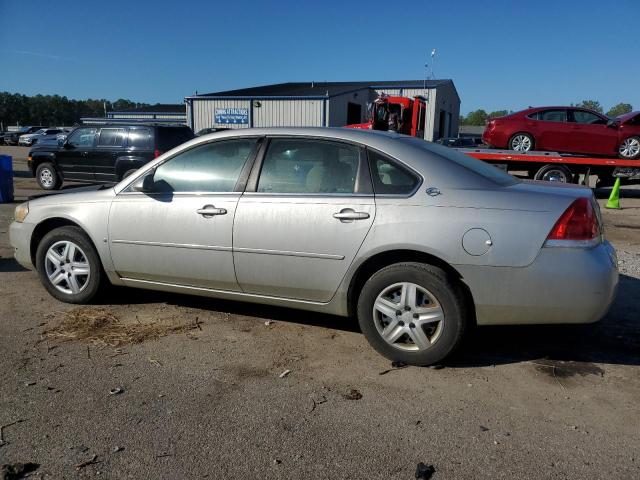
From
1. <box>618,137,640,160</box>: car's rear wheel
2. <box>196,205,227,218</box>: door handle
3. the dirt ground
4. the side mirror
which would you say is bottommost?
the dirt ground

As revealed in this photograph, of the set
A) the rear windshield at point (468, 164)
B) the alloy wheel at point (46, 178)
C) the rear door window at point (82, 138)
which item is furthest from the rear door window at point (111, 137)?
the rear windshield at point (468, 164)

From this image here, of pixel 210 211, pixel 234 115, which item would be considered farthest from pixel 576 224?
pixel 234 115

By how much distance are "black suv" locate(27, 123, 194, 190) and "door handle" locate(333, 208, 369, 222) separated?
9.16 meters

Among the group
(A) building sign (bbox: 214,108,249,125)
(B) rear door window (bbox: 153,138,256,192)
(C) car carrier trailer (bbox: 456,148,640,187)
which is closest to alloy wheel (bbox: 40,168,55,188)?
(C) car carrier trailer (bbox: 456,148,640,187)

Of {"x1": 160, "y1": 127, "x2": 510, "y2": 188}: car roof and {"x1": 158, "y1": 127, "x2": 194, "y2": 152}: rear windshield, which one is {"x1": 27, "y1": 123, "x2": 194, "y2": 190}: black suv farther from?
{"x1": 160, "y1": 127, "x2": 510, "y2": 188}: car roof

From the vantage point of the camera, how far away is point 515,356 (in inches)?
152

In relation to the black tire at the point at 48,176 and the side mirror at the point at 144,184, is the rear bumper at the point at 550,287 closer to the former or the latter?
the side mirror at the point at 144,184

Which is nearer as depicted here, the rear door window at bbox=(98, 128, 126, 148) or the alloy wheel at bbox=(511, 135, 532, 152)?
the rear door window at bbox=(98, 128, 126, 148)

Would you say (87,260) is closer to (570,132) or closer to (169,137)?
(169,137)

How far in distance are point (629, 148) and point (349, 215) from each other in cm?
1331

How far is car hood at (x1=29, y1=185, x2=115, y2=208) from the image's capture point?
452 centimetres

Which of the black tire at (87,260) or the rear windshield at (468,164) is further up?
the rear windshield at (468,164)

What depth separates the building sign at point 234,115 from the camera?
34.9 meters

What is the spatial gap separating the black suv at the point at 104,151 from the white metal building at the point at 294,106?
65.7 feet
